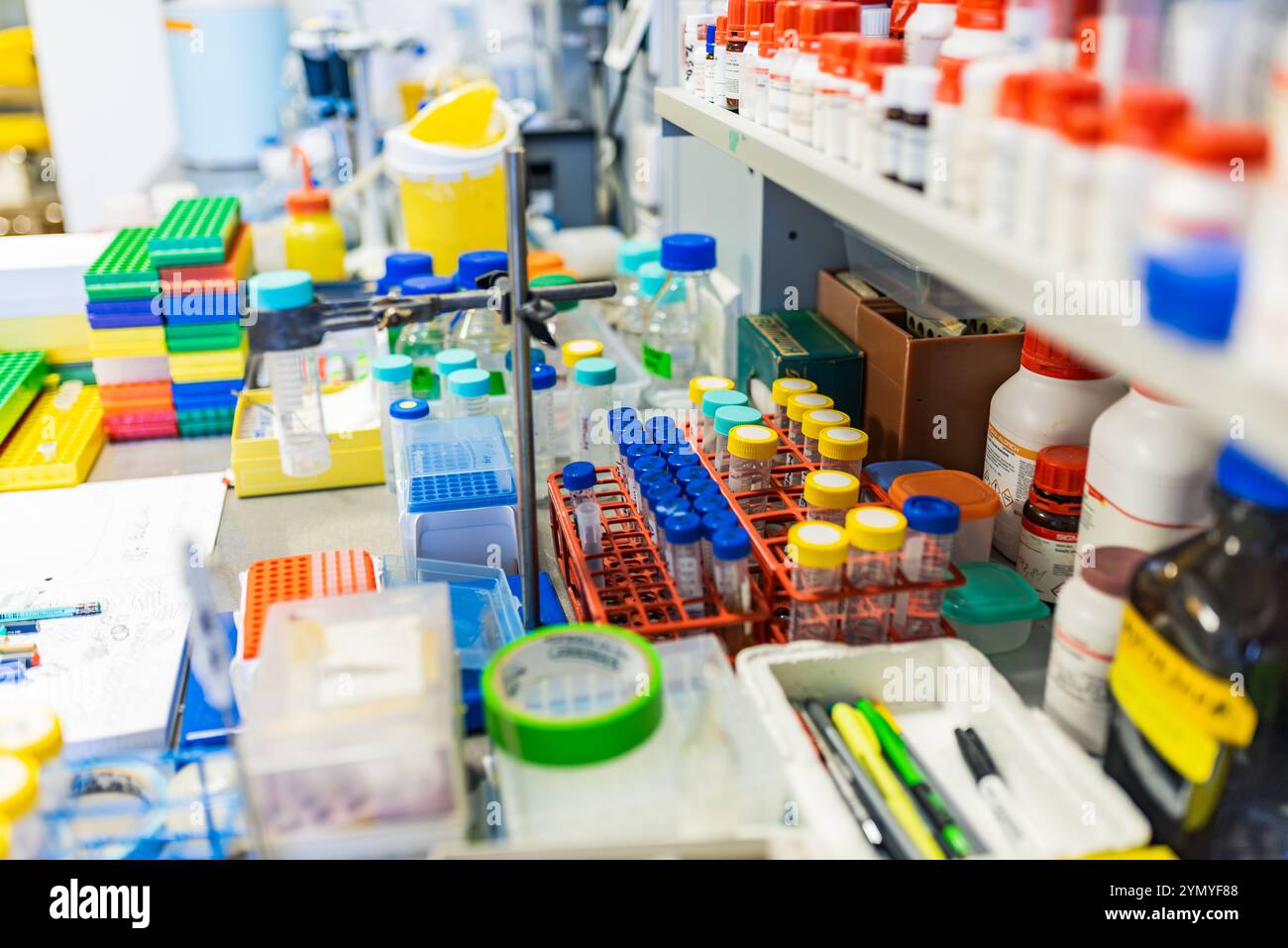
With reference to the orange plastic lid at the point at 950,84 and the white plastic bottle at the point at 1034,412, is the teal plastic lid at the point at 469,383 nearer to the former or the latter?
the white plastic bottle at the point at 1034,412

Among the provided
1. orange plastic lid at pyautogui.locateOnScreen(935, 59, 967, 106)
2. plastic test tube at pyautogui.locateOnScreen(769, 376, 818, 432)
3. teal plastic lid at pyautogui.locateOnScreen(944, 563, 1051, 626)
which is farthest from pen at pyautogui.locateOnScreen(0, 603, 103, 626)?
orange plastic lid at pyautogui.locateOnScreen(935, 59, 967, 106)

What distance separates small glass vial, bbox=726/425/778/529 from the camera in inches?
46.2

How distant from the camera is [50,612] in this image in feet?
4.06

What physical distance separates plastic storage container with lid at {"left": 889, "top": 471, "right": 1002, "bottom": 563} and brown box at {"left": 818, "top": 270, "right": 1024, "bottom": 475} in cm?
16

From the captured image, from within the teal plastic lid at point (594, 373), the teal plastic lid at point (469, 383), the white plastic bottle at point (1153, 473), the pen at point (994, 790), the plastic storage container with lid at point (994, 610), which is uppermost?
the white plastic bottle at point (1153, 473)

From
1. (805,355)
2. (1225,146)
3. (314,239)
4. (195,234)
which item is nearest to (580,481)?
(805,355)

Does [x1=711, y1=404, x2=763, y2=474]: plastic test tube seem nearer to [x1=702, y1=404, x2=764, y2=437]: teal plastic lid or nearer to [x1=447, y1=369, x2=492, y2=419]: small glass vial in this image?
[x1=702, y1=404, x2=764, y2=437]: teal plastic lid

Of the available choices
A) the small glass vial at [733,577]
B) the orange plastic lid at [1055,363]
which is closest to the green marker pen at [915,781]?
the small glass vial at [733,577]

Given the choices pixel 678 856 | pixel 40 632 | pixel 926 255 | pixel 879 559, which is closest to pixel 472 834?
pixel 678 856

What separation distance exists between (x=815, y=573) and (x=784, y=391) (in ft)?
1.36

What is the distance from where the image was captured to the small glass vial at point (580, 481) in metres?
1.18

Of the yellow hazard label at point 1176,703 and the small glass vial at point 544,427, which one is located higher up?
the yellow hazard label at point 1176,703

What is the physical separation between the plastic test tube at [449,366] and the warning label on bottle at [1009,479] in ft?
2.38
